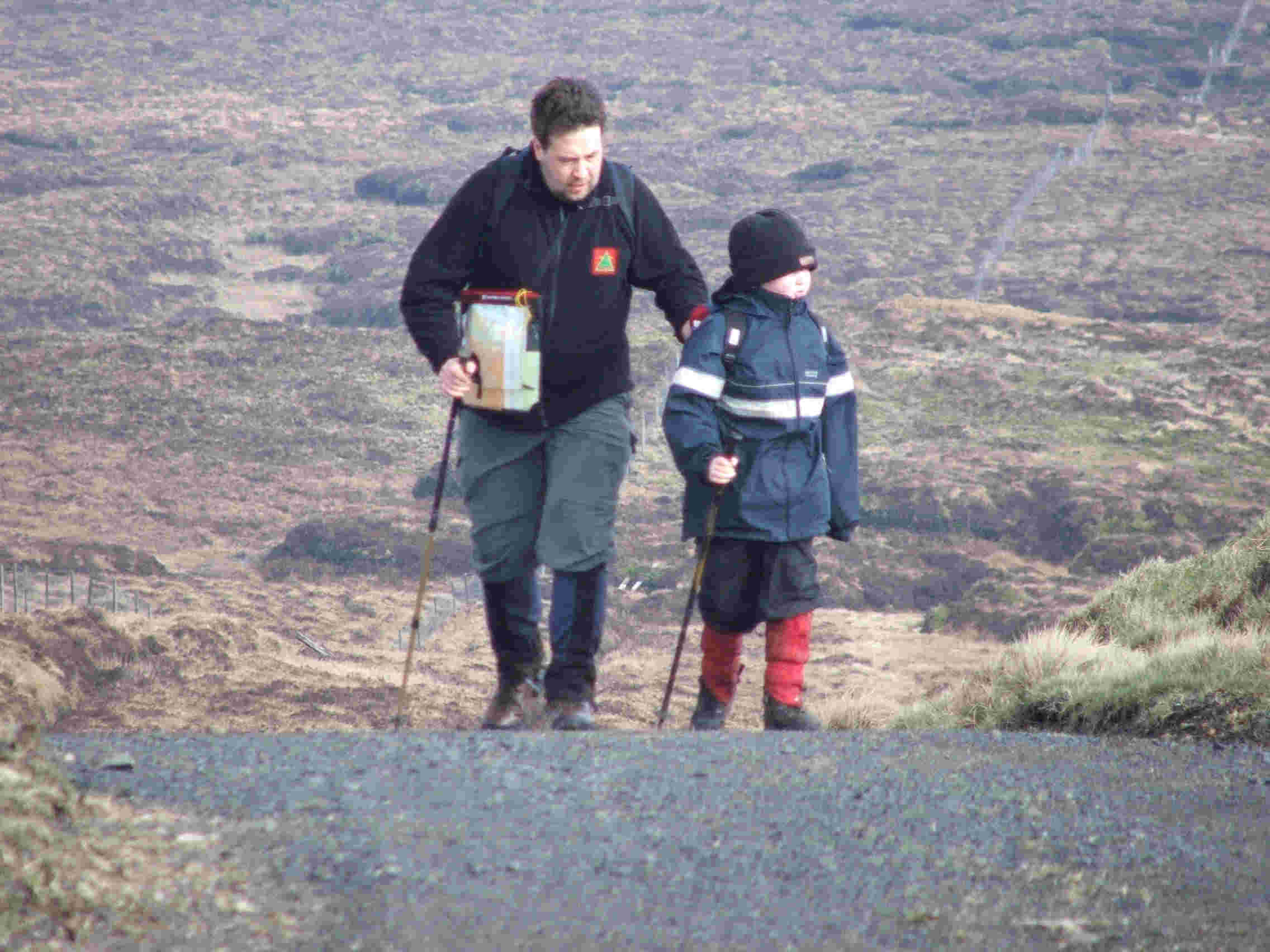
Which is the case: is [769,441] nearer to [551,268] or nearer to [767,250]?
[767,250]

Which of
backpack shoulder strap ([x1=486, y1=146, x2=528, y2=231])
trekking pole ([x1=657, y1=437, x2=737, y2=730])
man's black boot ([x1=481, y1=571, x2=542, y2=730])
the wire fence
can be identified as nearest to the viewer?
backpack shoulder strap ([x1=486, y1=146, x2=528, y2=231])

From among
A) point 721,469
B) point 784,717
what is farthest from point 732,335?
point 784,717

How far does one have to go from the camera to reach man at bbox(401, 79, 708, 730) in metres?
5.08

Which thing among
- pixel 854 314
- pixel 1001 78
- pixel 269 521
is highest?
pixel 1001 78

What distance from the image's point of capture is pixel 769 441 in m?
5.42

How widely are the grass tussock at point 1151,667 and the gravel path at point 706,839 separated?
0.52 meters

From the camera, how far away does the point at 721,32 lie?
48438mm

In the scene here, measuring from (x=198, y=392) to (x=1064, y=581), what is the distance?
33.3ft

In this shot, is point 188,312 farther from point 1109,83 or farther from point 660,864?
point 1109,83

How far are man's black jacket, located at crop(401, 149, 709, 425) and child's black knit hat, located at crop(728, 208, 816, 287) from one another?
298 mm

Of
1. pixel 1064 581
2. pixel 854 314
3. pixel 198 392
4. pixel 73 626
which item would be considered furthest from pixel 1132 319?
pixel 73 626

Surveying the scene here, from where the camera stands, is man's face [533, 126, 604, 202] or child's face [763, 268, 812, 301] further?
child's face [763, 268, 812, 301]

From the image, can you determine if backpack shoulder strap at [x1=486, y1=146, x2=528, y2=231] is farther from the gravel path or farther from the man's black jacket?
the gravel path

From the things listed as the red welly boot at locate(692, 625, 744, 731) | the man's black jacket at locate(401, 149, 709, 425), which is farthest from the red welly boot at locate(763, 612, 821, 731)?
the man's black jacket at locate(401, 149, 709, 425)
